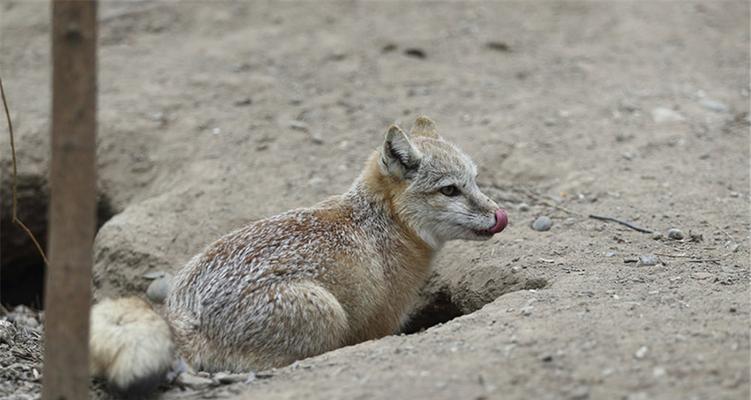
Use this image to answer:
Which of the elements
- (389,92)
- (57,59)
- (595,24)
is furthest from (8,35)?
(57,59)

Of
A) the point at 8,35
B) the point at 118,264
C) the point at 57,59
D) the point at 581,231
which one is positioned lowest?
the point at 118,264

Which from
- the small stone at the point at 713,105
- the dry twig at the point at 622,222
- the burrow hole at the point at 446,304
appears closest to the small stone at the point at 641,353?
the burrow hole at the point at 446,304

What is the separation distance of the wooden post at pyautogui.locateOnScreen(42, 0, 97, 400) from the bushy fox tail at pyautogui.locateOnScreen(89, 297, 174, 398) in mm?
573

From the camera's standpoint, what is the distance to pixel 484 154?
10.4m

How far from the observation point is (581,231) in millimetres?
8750

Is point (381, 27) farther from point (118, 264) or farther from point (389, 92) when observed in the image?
point (118, 264)

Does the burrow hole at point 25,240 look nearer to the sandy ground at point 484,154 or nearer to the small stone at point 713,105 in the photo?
the sandy ground at point 484,154

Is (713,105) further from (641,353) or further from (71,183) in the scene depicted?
(71,183)

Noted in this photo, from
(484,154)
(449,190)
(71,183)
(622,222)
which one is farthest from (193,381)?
(484,154)

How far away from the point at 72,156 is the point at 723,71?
10.0 meters

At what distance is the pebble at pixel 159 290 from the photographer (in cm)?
890

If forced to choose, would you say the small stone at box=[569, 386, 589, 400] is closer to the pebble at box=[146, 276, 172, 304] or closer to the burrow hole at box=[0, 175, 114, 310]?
the pebble at box=[146, 276, 172, 304]

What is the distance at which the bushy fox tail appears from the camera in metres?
5.77

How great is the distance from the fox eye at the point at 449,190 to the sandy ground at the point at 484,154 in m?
0.74
